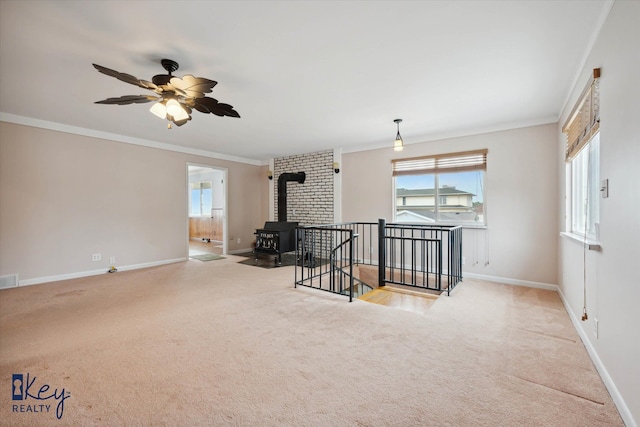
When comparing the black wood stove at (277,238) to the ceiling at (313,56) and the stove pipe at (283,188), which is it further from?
the ceiling at (313,56)

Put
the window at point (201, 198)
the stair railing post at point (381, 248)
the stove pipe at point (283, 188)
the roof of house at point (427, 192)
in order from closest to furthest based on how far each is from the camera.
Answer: the stair railing post at point (381, 248), the roof of house at point (427, 192), the stove pipe at point (283, 188), the window at point (201, 198)

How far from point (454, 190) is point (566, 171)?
1.61m

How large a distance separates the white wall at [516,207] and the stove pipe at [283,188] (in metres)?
2.95

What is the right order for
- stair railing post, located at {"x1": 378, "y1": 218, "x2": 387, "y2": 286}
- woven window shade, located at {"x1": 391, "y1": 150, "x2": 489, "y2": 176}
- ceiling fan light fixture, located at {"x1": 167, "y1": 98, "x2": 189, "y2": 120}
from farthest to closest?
woven window shade, located at {"x1": 391, "y1": 150, "x2": 489, "y2": 176}
stair railing post, located at {"x1": 378, "y1": 218, "x2": 387, "y2": 286}
ceiling fan light fixture, located at {"x1": 167, "y1": 98, "x2": 189, "y2": 120}

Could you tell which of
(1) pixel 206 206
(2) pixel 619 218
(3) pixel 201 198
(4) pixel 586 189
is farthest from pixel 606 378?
(3) pixel 201 198

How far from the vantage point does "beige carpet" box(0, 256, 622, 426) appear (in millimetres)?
1609

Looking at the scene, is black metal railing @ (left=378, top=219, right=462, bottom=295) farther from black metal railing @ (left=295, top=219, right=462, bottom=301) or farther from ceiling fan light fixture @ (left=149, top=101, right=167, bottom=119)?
ceiling fan light fixture @ (left=149, top=101, right=167, bottom=119)

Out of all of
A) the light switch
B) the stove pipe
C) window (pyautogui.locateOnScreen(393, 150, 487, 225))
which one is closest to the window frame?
the light switch

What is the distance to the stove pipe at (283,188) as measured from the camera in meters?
6.74

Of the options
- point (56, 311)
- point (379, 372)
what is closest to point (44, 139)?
point (56, 311)

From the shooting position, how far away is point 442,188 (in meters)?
4.98

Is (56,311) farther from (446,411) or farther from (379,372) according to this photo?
(446,411)

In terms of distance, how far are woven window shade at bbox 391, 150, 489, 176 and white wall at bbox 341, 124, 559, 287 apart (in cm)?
9

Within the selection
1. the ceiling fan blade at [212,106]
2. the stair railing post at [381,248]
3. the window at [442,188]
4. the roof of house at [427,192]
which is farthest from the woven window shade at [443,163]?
the ceiling fan blade at [212,106]
